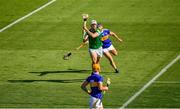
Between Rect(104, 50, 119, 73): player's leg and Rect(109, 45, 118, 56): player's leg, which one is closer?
Rect(104, 50, 119, 73): player's leg

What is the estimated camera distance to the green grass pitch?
97.3 ft

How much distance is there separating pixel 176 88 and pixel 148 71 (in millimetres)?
2654

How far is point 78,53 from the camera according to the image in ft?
119

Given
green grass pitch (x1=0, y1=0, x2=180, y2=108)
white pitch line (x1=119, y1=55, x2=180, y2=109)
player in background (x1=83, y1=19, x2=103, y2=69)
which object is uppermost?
player in background (x1=83, y1=19, x2=103, y2=69)

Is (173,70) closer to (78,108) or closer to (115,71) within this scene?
(115,71)

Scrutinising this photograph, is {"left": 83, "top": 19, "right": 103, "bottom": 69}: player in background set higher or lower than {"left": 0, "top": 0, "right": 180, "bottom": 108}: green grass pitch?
higher

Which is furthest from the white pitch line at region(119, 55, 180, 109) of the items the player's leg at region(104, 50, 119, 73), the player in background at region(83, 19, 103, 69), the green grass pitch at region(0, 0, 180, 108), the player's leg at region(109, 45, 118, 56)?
the player in background at region(83, 19, 103, 69)

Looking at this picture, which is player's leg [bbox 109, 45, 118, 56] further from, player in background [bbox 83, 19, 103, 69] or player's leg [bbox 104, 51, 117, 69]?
player in background [bbox 83, 19, 103, 69]

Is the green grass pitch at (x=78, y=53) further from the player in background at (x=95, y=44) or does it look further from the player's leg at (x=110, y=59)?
the player in background at (x=95, y=44)

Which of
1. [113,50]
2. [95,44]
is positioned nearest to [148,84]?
[95,44]

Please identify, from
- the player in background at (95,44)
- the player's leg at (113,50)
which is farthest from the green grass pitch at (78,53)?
the player in background at (95,44)

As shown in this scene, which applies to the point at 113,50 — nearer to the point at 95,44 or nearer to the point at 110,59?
the point at 110,59

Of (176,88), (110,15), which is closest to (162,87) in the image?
(176,88)

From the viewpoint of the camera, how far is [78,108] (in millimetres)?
28141
